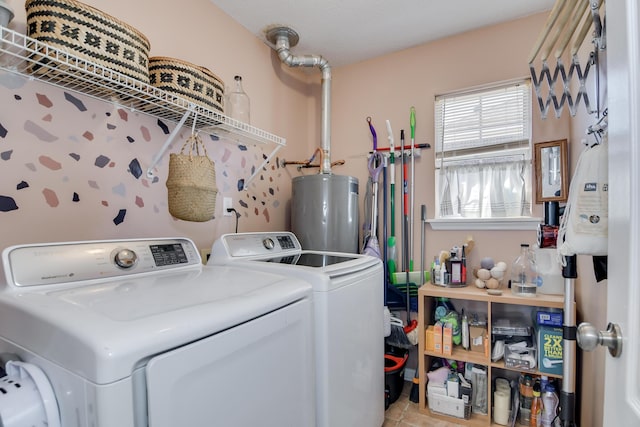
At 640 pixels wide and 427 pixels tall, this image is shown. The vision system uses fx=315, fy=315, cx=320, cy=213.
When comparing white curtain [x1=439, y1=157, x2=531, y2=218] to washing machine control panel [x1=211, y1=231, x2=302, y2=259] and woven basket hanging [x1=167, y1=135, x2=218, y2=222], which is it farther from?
woven basket hanging [x1=167, y1=135, x2=218, y2=222]

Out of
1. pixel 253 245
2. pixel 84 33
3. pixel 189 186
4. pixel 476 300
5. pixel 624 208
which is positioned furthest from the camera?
pixel 476 300

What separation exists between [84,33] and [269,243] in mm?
1144

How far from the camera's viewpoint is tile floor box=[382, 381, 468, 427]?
1841mm

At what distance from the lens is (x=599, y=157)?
0.92 meters

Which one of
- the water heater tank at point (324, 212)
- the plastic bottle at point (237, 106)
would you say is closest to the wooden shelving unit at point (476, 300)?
the water heater tank at point (324, 212)

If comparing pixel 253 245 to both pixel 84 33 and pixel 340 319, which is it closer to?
pixel 340 319

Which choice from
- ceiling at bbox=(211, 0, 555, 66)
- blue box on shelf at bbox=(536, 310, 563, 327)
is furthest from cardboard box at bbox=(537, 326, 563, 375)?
ceiling at bbox=(211, 0, 555, 66)

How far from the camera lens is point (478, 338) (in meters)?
1.92

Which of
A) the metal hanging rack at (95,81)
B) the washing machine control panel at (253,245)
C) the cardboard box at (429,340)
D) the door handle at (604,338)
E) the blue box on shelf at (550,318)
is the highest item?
the metal hanging rack at (95,81)

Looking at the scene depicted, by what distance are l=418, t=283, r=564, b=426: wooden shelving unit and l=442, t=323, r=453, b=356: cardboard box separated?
0.03m

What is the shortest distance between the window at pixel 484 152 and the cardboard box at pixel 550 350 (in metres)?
0.71

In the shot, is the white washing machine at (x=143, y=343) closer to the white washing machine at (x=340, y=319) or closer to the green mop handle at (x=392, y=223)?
the white washing machine at (x=340, y=319)

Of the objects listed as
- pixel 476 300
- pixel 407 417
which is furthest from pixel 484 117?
pixel 407 417

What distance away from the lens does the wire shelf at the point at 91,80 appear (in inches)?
38.9
